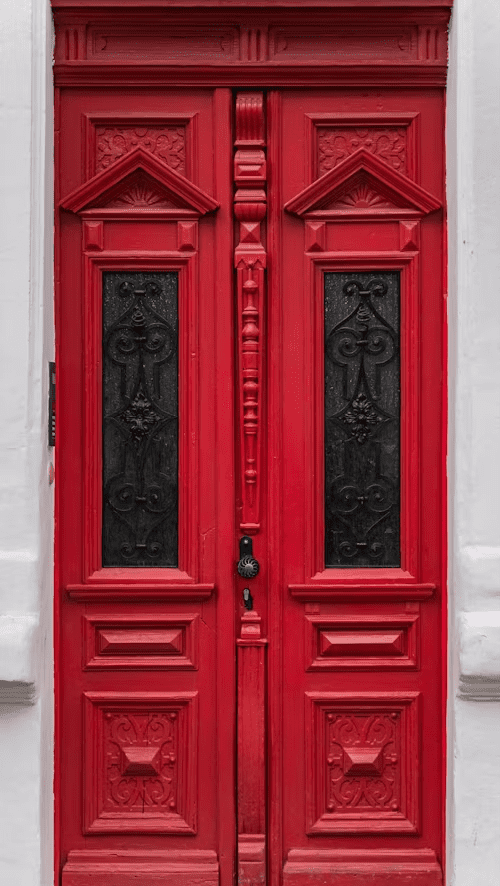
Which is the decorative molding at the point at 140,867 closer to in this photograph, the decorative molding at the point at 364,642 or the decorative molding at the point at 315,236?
the decorative molding at the point at 364,642

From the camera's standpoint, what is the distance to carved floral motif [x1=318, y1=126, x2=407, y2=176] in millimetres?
3766

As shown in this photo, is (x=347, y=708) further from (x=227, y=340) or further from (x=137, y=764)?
(x=227, y=340)

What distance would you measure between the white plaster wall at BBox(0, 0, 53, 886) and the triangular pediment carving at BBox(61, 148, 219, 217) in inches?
9.9

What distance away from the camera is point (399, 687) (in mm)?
3787

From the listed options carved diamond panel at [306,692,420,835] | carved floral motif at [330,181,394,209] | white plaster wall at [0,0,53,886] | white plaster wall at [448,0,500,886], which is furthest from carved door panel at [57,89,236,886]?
white plaster wall at [448,0,500,886]

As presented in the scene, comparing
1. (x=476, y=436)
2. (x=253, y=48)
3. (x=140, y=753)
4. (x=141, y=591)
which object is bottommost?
(x=140, y=753)

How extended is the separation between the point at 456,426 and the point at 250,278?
1043 mm

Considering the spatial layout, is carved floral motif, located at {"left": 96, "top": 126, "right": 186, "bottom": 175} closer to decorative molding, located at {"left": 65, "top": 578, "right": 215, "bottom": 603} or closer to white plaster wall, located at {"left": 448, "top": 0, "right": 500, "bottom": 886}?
white plaster wall, located at {"left": 448, "top": 0, "right": 500, "bottom": 886}

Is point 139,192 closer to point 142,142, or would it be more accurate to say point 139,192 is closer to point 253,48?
point 142,142

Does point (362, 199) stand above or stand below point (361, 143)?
below

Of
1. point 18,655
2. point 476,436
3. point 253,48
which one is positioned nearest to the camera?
point 18,655

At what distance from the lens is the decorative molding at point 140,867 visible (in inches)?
146

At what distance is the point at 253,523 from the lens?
12.3 feet

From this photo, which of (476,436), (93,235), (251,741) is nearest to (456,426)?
(476,436)
